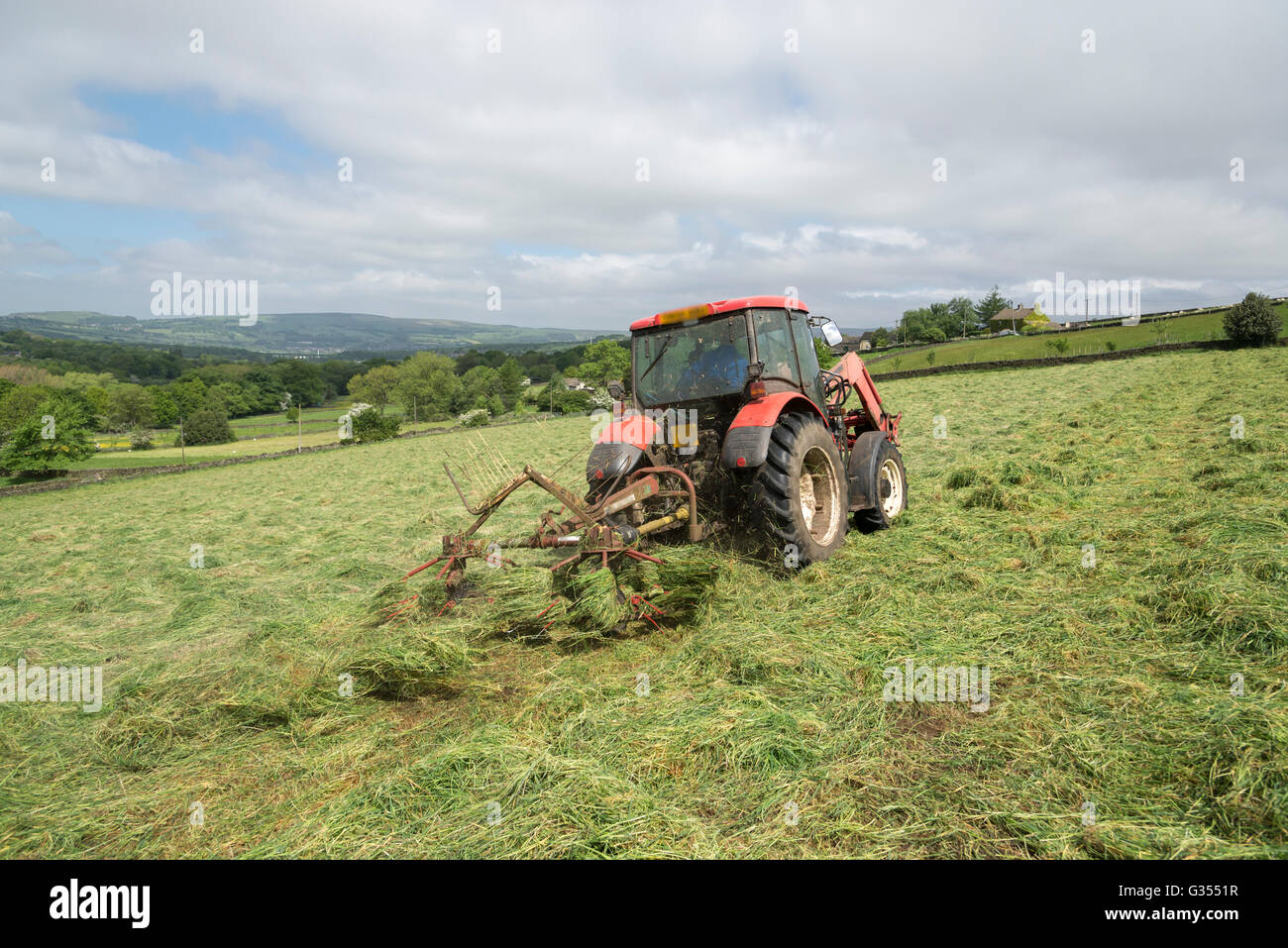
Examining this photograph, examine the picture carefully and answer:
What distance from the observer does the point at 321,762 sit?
2.93 m

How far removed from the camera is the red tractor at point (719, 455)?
4426 mm

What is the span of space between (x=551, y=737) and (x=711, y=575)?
1.79 meters

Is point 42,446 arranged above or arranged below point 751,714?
above

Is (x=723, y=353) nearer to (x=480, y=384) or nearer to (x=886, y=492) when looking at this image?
(x=886, y=492)

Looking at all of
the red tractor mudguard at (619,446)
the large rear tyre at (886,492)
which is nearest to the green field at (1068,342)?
the large rear tyre at (886,492)

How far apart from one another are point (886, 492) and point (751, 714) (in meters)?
4.23

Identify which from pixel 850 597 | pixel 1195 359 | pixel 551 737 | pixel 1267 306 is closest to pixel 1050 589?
pixel 850 597

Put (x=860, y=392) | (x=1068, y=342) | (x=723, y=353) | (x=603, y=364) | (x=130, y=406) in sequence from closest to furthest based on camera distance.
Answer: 1. (x=723, y=353)
2. (x=860, y=392)
3. (x=1068, y=342)
4. (x=130, y=406)
5. (x=603, y=364)

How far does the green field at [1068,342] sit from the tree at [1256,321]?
322 cm

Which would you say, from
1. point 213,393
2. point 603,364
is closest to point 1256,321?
point 603,364

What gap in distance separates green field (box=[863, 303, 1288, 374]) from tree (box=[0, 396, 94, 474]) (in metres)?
36.3

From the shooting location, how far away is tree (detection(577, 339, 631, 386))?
52688mm

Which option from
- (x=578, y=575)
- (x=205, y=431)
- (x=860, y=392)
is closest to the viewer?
(x=578, y=575)

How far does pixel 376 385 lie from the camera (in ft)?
197
